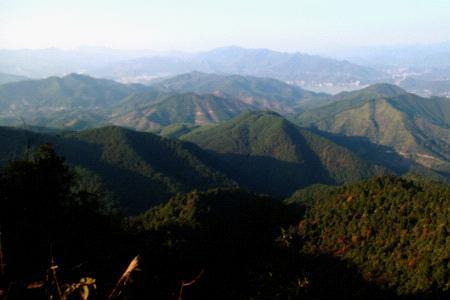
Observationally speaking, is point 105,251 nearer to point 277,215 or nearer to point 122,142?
point 277,215

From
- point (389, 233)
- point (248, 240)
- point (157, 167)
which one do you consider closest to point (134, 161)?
point (157, 167)

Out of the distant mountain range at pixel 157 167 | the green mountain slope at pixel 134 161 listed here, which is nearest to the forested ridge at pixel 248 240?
the green mountain slope at pixel 134 161

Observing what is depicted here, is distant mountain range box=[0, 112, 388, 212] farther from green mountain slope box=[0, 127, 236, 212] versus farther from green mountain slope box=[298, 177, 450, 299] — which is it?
green mountain slope box=[298, 177, 450, 299]

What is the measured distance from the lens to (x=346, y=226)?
197 ft

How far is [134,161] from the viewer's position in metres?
146

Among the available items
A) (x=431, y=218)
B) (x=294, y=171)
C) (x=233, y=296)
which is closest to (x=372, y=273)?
(x=431, y=218)

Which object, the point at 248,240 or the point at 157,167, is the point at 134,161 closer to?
the point at 157,167

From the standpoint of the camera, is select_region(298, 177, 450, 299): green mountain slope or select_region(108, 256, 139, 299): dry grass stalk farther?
select_region(298, 177, 450, 299): green mountain slope

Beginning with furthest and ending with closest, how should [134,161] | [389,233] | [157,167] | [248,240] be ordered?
[157,167] → [134,161] → [248,240] → [389,233]

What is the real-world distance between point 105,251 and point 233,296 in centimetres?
1686

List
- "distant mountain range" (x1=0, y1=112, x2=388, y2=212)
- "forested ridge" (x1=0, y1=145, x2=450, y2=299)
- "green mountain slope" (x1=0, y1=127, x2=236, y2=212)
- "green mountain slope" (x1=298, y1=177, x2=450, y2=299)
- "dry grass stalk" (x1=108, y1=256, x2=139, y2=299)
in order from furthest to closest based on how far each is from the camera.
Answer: "distant mountain range" (x1=0, y1=112, x2=388, y2=212) < "green mountain slope" (x1=0, y1=127, x2=236, y2=212) < "green mountain slope" (x1=298, y1=177, x2=450, y2=299) < "forested ridge" (x1=0, y1=145, x2=450, y2=299) < "dry grass stalk" (x1=108, y1=256, x2=139, y2=299)

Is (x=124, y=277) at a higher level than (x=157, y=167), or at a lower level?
higher

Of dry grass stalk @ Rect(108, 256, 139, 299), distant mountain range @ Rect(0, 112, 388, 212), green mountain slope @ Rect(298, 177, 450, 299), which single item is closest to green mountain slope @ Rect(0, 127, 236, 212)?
distant mountain range @ Rect(0, 112, 388, 212)

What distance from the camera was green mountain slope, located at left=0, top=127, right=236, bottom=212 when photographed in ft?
398
